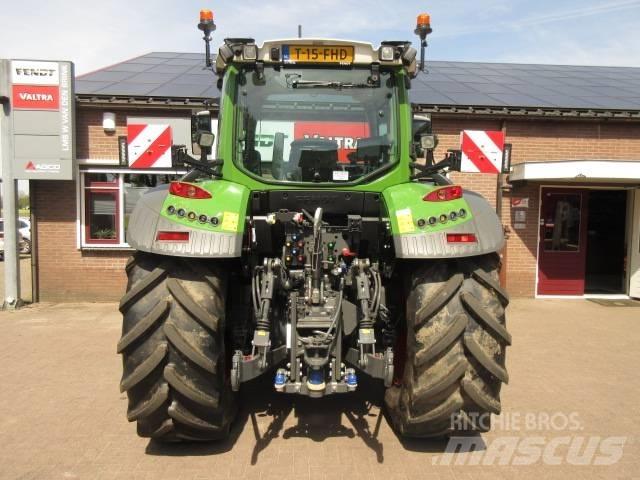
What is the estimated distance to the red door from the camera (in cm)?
980

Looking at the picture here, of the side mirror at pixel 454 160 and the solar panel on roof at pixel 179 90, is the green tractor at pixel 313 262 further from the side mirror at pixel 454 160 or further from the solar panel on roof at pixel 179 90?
the solar panel on roof at pixel 179 90

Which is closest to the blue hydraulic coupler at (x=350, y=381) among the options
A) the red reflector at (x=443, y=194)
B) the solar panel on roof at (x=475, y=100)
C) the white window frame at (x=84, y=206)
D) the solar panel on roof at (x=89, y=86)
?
the red reflector at (x=443, y=194)

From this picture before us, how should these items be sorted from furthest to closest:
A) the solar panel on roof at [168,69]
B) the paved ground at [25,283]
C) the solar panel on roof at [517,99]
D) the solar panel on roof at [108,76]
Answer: the solar panel on roof at [168,69] < the solar panel on roof at [108,76] < the solar panel on roof at [517,99] < the paved ground at [25,283]

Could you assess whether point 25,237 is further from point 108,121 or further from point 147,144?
point 147,144

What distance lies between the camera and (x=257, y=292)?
134 inches

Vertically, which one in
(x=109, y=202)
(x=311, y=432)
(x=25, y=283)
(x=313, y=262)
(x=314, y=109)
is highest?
(x=314, y=109)

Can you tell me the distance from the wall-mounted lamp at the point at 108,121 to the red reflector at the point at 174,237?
21.1ft

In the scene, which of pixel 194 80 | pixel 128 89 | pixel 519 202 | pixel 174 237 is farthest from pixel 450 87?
pixel 174 237

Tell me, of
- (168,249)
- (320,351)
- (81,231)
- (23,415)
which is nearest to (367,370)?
(320,351)

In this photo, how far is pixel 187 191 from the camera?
10.9ft

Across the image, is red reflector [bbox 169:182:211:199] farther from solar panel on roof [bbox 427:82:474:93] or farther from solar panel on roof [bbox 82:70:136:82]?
solar panel on roof [bbox 427:82:474:93]

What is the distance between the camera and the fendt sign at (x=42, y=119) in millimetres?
8250

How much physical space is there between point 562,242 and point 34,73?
32.0 ft

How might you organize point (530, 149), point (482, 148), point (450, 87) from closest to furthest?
1. point (482, 148)
2. point (530, 149)
3. point (450, 87)
